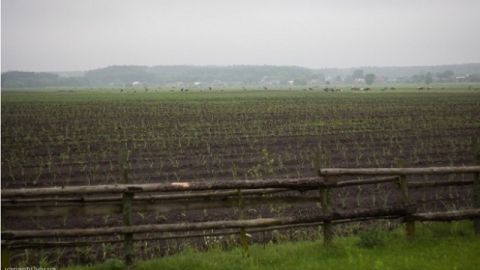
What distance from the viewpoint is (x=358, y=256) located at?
7.71 m

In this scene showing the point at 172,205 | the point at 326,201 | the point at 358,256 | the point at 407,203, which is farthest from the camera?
the point at 407,203

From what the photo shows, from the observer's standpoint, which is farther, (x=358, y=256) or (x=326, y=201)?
(x=326, y=201)

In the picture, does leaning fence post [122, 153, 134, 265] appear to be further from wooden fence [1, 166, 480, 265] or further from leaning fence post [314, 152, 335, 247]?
leaning fence post [314, 152, 335, 247]

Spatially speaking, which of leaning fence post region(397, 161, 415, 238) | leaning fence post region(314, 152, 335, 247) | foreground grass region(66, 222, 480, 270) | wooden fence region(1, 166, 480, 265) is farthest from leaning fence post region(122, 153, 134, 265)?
leaning fence post region(397, 161, 415, 238)

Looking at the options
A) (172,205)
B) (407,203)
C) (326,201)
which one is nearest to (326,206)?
(326,201)

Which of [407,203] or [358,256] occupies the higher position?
[407,203]

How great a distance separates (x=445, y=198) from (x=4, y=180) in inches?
564

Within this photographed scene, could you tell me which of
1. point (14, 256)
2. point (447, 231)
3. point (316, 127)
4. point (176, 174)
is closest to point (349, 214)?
point (447, 231)

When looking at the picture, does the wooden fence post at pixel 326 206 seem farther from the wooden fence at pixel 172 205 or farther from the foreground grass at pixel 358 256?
→ the foreground grass at pixel 358 256

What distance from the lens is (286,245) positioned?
345 inches

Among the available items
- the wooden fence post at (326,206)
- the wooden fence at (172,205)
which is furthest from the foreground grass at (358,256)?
the wooden fence at (172,205)

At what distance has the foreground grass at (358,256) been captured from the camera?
736cm

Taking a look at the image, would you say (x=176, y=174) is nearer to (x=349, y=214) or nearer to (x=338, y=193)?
(x=338, y=193)

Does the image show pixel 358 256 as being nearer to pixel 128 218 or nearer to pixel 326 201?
pixel 326 201
